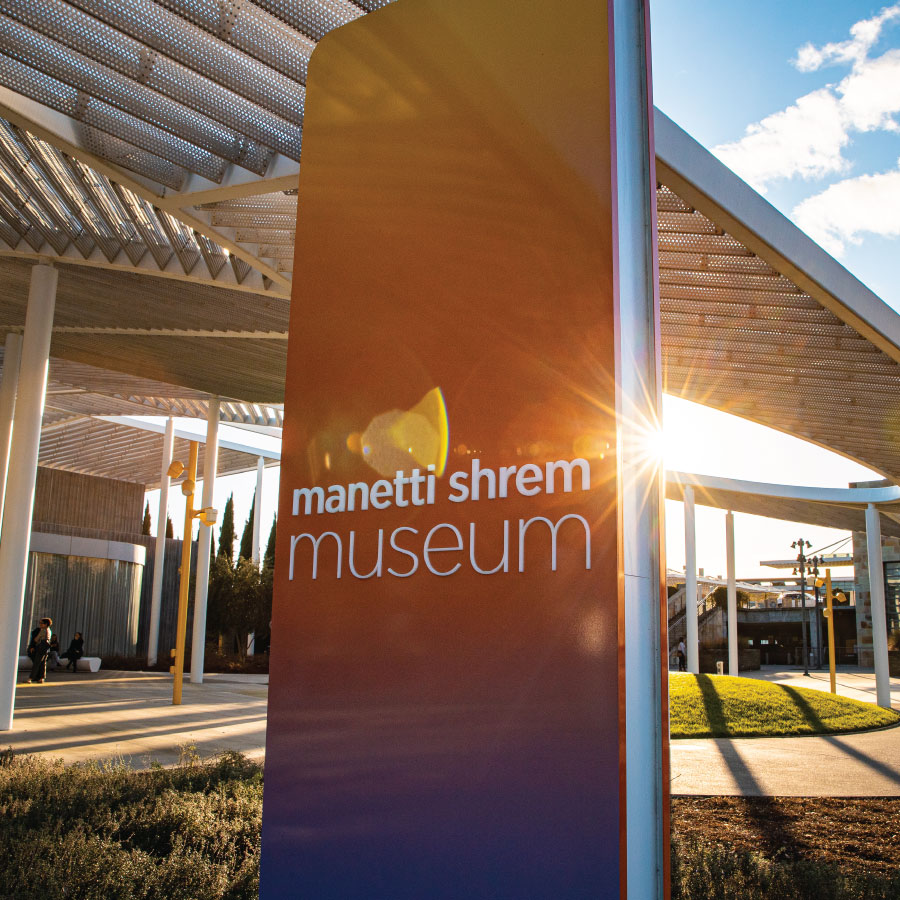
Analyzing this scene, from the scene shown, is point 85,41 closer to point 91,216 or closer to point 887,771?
point 91,216

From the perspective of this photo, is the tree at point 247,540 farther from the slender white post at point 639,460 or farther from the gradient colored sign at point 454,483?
the slender white post at point 639,460

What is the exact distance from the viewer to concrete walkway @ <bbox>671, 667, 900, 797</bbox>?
9820mm

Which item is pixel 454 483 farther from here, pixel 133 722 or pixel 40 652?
pixel 40 652

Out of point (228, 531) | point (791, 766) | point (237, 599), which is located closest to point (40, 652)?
point (237, 599)

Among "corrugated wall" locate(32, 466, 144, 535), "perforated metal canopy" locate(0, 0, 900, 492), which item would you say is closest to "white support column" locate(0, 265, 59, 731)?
"perforated metal canopy" locate(0, 0, 900, 492)

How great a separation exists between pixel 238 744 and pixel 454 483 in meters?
9.33

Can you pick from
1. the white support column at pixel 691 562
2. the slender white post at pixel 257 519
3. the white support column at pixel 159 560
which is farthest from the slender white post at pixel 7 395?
the slender white post at pixel 257 519

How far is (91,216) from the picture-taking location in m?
13.4

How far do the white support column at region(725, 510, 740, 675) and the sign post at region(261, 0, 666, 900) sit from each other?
27206 millimetres

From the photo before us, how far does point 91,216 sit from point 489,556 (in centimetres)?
1140

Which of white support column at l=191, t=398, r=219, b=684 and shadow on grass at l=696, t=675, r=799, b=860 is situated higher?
white support column at l=191, t=398, r=219, b=684

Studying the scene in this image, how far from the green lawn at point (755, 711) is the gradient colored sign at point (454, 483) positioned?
10.8 m

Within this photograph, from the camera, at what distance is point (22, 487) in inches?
525

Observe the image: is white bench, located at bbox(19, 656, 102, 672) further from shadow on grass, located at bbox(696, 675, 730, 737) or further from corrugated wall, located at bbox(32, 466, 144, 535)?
shadow on grass, located at bbox(696, 675, 730, 737)
